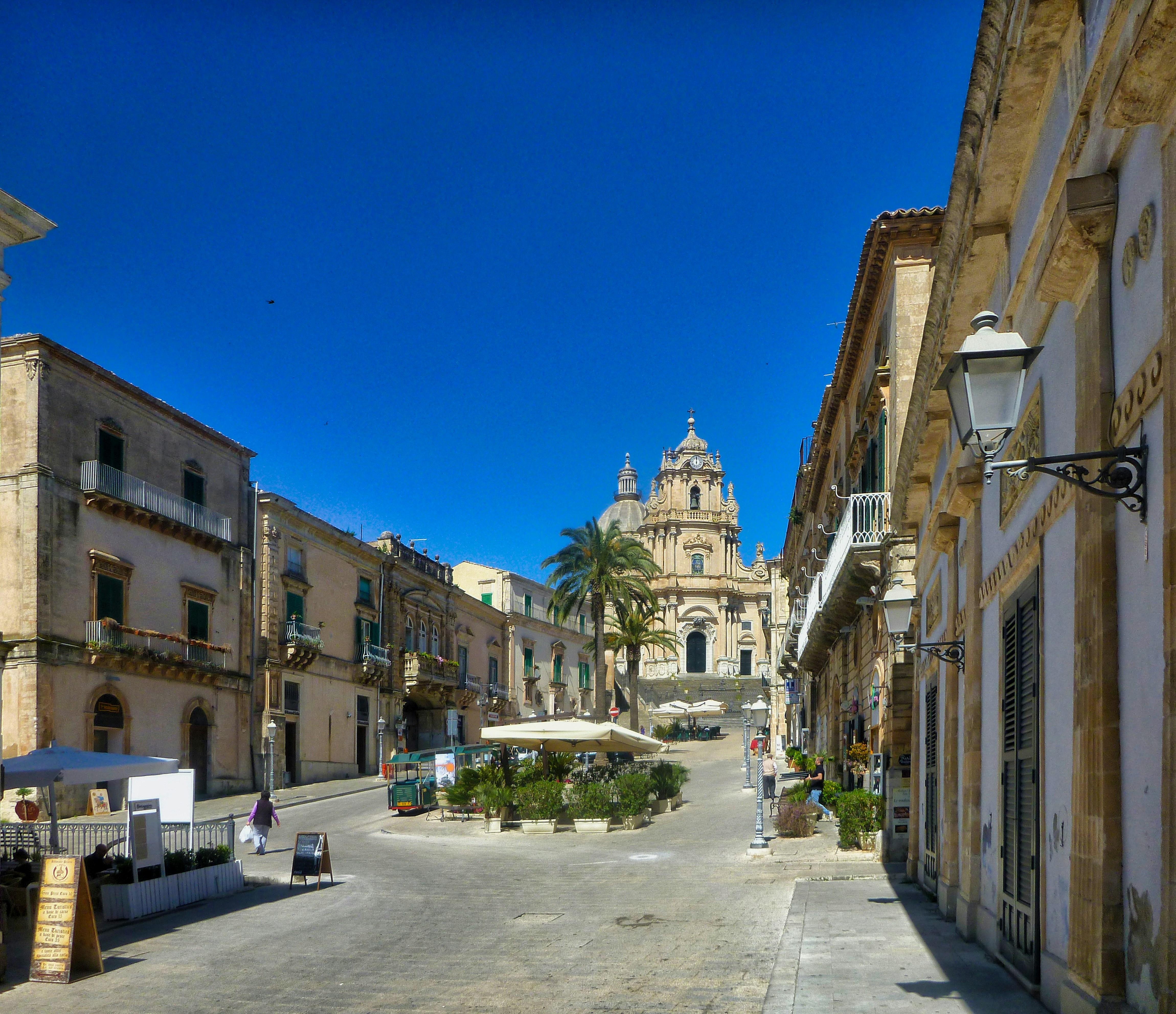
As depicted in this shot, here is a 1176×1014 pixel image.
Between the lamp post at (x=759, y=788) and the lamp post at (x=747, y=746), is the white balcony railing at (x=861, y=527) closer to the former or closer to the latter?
the lamp post at (x=759, y=788)

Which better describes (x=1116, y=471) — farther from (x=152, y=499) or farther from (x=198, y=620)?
(x=198, y=620)

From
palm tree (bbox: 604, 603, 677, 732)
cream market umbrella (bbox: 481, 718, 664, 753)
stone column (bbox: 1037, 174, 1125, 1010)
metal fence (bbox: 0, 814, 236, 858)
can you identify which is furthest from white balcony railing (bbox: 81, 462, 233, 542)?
stone column (bbox: 1037, 174, 1125, 1010)

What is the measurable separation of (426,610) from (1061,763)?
46.2m

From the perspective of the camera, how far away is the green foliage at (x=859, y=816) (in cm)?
1798

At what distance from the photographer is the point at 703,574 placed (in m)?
89.2

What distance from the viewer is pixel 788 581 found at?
51594 mm

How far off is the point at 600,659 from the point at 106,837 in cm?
3022

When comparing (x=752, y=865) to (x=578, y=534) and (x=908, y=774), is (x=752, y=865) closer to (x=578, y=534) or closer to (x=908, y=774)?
(x=908, y=774)

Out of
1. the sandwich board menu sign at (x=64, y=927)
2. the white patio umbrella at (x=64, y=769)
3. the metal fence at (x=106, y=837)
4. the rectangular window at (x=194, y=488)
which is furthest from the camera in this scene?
the rectangular window at (x=194, y=488)

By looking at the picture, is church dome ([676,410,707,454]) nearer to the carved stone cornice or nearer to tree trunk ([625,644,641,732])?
tree trunk ([625,644,641,732])

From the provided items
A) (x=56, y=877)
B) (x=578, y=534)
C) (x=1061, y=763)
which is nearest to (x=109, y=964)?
(x=56, y=877)

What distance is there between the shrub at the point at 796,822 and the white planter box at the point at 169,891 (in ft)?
31.4

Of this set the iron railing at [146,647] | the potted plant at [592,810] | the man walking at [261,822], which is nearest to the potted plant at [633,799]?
the potted plant at [592,810]

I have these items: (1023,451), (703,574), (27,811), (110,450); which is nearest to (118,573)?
(110,450)
